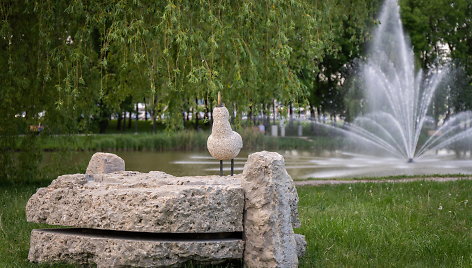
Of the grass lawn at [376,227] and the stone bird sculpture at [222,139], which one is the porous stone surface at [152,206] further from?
the grass lawn at [376,227]

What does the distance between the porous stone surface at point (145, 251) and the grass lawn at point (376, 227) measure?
71 cm

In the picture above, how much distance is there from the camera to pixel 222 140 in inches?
261

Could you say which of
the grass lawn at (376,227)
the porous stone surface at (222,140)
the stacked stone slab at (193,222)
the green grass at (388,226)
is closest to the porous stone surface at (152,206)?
the stacked stone slab at (193,222)

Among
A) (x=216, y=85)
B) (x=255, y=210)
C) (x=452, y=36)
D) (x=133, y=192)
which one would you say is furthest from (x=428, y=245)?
(x=452, y=36)

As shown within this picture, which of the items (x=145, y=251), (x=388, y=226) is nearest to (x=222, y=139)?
(x=145, y=251)

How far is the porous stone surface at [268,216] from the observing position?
574 centimetres

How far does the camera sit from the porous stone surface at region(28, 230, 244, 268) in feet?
18.8

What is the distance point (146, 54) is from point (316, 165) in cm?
1235

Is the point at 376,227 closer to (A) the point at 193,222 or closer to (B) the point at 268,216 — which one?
(B) the point at 268,216

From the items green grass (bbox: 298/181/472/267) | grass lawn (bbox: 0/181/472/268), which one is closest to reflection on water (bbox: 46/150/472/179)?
grass lawn (bbox: 0/181/472/268)

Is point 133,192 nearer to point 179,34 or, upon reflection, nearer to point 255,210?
point 255,210

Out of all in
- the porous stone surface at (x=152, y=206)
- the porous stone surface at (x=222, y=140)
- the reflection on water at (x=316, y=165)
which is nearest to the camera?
the porous stone surface at (x=152, y=206)

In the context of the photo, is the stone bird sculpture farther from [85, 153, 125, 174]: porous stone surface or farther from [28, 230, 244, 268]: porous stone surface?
[85, 153, 125, 174]: porous stone surface

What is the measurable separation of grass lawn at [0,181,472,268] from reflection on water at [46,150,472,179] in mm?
5879
